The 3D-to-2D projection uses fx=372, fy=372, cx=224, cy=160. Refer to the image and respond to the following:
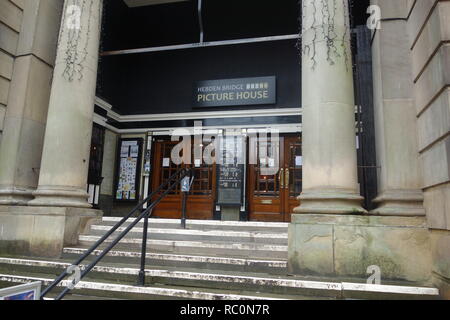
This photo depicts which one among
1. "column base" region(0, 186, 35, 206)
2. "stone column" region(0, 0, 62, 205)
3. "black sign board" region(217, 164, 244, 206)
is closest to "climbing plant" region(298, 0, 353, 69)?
"black sign board" region(217, 164, 244, 206)

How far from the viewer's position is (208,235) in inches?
222

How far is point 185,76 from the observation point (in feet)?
32.1

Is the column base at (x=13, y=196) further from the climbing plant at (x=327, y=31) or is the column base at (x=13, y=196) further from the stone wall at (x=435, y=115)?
the stone wall at (x=435, y=115)

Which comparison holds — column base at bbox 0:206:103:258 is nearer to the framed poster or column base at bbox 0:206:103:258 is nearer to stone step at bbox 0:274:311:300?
stone step at bbox 0:274:311:300

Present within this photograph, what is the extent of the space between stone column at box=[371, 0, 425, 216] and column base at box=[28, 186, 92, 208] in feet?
14.5

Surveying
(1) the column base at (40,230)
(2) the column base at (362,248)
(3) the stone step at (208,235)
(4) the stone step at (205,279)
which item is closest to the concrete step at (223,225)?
(3) the stone step at (208,235)

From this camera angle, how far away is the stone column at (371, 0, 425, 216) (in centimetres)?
464

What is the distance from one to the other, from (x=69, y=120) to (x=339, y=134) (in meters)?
4.17

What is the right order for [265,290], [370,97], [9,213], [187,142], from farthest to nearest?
[187,142] → [9,213] → [370,97] → [265,290]

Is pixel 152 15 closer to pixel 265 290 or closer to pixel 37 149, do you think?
pixel 37 149

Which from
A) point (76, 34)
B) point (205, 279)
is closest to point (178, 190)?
point (76, 34)

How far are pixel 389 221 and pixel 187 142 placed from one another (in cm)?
619
